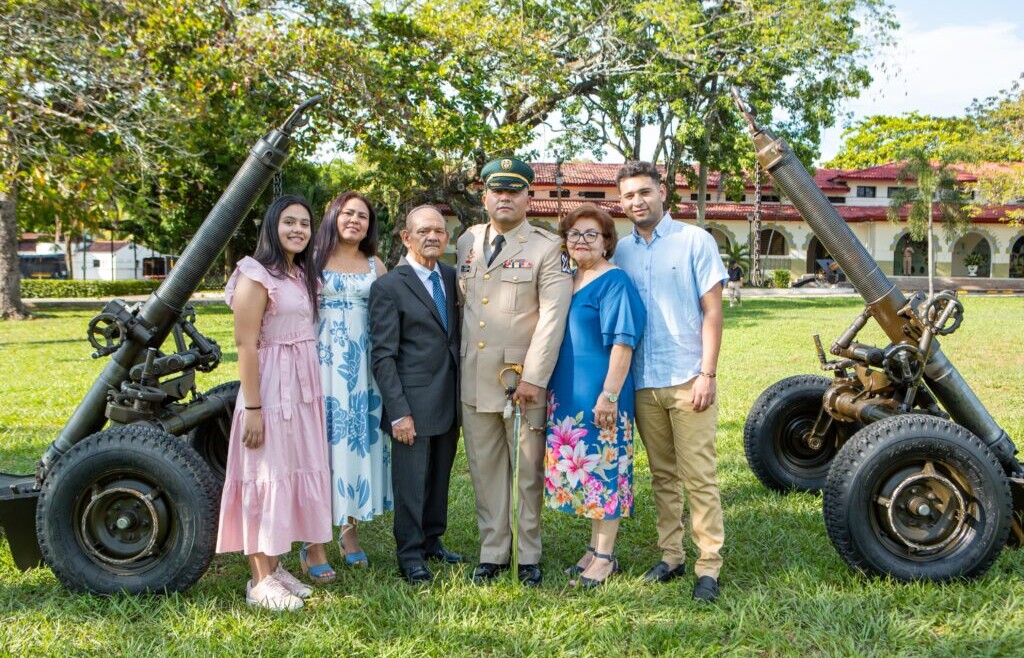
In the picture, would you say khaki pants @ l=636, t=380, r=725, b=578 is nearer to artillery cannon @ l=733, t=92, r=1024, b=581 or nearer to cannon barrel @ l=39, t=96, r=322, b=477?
artillery cannon @ l=733, t=92, r=1024, b=581

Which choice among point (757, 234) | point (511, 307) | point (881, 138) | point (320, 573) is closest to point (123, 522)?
point (320, 573)

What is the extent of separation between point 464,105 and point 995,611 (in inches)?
567

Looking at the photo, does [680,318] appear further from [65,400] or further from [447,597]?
[65,400]

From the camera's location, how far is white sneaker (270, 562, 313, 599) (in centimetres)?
378

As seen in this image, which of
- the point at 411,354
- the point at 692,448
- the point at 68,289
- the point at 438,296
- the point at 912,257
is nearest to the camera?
the point at 692,448

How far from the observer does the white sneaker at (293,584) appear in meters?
3.78

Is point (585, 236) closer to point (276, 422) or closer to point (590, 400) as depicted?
point (590, 400)

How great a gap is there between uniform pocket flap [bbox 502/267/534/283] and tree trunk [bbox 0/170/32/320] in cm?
1858

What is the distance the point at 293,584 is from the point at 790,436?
11.0ft

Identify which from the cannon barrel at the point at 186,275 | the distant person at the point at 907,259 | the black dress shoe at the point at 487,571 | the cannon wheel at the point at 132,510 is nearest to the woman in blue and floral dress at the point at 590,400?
the black dress shoe at the point at 487,571

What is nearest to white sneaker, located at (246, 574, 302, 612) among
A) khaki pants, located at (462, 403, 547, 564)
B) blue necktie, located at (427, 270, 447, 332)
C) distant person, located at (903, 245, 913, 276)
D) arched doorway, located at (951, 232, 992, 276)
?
khaki pants, located at (462, 403, 547, 564)

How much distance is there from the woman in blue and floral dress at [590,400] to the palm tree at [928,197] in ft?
105

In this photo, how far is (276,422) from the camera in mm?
3729

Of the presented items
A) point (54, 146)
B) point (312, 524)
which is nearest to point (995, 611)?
point (312, 524)
